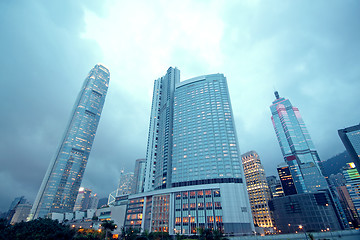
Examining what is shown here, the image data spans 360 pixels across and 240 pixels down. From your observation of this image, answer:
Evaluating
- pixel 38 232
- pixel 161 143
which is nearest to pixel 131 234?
pixel 38 232

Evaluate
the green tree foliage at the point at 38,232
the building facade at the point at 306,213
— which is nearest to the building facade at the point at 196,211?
the green tree foliage at the point at 38,232

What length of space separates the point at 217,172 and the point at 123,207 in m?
80.6

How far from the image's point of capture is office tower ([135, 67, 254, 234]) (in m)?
105

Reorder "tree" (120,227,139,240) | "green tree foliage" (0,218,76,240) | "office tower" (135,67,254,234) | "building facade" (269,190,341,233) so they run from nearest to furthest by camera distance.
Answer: "green tree foliage" (0,218,76,240), "tree" (120,227,139,240), "office tower" (135,67,254,234), "building facade" (269,190,341,233)

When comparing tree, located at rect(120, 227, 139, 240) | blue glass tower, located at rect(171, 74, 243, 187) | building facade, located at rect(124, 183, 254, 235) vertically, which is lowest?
tree, located at rect(120, 227, 139, 240)

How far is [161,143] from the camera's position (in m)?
172

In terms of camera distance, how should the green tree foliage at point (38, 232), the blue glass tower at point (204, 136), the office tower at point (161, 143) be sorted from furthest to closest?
the office tower at point (161, 143), the blue glass tower at point (204, 136), the green tree foliage at point (38, 232)

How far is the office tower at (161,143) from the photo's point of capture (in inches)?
5935

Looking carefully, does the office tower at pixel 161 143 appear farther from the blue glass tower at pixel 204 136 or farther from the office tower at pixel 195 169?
the blue glass tower at pixel 204 136

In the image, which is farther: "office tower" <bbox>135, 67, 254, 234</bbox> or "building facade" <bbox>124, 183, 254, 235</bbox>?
"office tower" <bbox>135, 67, 254, 234</bbox>

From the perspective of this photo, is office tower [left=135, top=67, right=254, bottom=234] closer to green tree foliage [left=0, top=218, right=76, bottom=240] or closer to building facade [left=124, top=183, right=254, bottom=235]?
building facade [left=124, top=183, right=254, bottom=235]

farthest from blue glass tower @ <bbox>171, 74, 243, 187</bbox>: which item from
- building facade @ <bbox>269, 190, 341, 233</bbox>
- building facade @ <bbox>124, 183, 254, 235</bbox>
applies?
building facade @ <bbox>269, 190, 341, 233</bbox>

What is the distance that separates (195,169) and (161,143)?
54.1m

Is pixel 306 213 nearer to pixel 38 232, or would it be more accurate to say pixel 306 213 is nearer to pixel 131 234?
pixel 131 234
